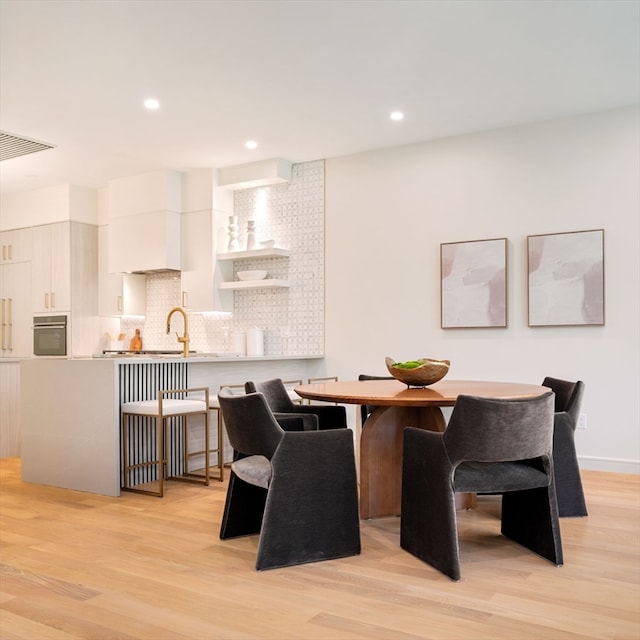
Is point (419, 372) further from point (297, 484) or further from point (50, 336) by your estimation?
point (50, 336)

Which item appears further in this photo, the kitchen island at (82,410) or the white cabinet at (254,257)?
the white cabinet at (254,257)

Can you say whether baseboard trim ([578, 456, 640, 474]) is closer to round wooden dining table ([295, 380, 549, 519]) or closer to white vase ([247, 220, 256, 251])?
round wooden dining table ([295, 380, 549, 519])

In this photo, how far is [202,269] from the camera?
6.45 m

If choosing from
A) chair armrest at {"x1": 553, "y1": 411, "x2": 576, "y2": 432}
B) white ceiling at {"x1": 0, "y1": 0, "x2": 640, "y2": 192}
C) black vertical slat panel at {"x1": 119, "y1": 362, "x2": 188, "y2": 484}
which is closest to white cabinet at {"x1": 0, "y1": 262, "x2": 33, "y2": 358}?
white ceiling at {"x1": 0, "y1": 0, "x2": 640, "y2": 192}

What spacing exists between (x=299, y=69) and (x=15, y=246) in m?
4.92

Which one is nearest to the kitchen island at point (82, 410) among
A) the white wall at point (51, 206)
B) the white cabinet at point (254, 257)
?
the white cabinet at point (254, 257)

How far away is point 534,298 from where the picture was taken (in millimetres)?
4996

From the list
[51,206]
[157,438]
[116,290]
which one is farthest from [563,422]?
[51,206]

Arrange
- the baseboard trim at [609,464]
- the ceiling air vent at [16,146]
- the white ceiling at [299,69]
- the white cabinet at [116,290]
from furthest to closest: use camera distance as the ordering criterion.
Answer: the white cabinet at [116,290], the ceiling air vent at [16,146], the baseboard trim at [609,464], the white ceiling at [299,69]

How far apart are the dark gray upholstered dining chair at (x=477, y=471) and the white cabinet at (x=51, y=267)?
17.6ft

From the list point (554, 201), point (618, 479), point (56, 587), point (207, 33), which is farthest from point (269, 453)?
point (554, 201)

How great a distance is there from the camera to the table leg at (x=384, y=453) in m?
3.41

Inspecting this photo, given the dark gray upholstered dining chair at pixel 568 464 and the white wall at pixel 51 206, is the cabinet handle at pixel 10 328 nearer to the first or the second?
the white wall at pixel 51 206

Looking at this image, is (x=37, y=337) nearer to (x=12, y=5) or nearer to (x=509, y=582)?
(x=12, y=5)
